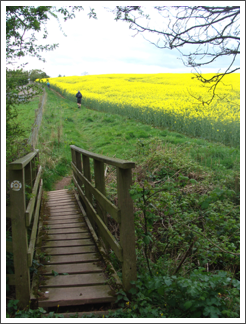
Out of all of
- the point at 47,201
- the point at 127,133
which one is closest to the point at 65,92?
the point at 127,133

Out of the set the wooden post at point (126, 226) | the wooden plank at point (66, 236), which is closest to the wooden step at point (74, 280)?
the wooden post at point (126, 226)

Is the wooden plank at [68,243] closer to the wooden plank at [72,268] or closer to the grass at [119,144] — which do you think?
the wooden plank at [72,268]

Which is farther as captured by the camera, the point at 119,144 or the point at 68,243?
the point at 119,144

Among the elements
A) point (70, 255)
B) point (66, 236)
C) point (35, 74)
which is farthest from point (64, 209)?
point (35, 74)

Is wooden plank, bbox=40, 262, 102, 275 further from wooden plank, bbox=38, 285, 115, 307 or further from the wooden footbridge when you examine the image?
wooden plank, bbox=38, 285, 115, 307

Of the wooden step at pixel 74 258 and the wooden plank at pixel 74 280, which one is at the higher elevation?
the wooden step at pixel 74 258

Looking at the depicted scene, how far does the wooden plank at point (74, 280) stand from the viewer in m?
2.74

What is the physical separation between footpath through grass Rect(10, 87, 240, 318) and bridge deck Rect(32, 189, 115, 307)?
27 cm

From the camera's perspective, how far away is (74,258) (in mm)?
3305

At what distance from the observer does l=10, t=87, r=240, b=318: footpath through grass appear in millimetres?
2293

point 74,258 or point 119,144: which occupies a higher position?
point 119,144

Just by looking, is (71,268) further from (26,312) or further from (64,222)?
(64,222)

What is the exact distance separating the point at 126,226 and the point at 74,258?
117 cm

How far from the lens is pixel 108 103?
17.3 m
